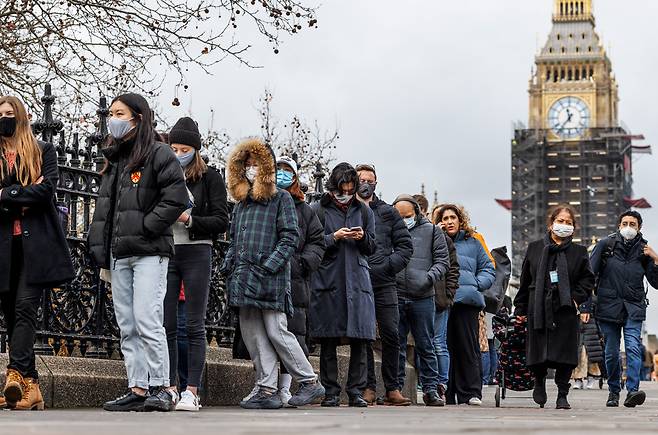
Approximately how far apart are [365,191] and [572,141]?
535 feet

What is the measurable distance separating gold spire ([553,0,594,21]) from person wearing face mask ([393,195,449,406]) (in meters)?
181

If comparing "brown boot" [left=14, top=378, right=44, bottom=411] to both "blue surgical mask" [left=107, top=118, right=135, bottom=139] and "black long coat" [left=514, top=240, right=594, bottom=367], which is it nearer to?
"blue surgical mask" [left=107, top=118, right=135, bottom=139]

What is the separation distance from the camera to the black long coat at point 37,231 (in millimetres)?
8930

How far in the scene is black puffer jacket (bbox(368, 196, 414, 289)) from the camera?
11.7 meters

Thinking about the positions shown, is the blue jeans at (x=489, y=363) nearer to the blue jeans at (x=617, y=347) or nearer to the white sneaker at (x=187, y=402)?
the blue jeans at (x=617, y=347)

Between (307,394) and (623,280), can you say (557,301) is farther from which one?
(307,394)

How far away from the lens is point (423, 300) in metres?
12.5

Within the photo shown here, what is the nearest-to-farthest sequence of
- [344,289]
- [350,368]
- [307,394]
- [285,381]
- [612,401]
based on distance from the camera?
1. [307,394]
2. [285,381]
3. [344,289]
4. [350,368]
5. [612,401]

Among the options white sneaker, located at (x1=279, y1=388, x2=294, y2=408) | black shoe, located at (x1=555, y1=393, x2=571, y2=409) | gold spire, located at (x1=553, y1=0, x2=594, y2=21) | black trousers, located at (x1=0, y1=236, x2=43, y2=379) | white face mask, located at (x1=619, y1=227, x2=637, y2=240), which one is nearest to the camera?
black trousers, located at (x1=0, y1=236, x2=43, y2=379)

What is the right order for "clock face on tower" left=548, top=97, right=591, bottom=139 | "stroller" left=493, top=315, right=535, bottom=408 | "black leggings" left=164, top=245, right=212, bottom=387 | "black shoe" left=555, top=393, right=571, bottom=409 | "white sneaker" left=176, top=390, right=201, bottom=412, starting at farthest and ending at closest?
"clock face on tower" left=548, top=97, right=591, bottom=139 < "stroller" left=493, top=315, right=535, bottom=408 < "black shoe" left=555, top=393, right=571, bottom=409 < "black leggings" left=164, top=245, right=212, bottom=387 < "white sneaker" left=176, top=390, right=201, bottom=412

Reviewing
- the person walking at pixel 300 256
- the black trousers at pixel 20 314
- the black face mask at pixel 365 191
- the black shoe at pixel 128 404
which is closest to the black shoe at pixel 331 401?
the person walking at pixel 300 256

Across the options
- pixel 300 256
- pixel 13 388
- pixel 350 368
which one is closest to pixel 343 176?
pixel 300 256

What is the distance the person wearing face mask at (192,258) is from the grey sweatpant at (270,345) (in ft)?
1.85

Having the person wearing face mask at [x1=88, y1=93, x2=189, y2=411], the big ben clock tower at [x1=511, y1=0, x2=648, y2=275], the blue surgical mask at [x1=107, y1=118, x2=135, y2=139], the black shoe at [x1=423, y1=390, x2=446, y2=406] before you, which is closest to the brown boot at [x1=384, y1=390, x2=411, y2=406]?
the black shoe at [x1=423, y1=390, x2=446, y2=406]
